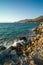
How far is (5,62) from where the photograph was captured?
9.70 metres

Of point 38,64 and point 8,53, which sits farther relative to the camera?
point 8,53

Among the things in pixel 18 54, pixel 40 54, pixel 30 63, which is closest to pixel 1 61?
pixel 18 54

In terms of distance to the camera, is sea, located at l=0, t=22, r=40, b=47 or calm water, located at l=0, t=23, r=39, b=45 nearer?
sea, located at l=0, t=22, r=40, b=47

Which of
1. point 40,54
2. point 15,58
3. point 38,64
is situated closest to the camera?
point 38,64

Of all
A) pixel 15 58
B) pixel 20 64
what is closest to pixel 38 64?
pixel 20 64

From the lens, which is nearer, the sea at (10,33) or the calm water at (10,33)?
the sea at (10,33)

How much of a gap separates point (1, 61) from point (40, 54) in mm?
3419

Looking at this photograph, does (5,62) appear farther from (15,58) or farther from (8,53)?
(8,53)

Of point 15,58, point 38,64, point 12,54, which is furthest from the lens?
point 12,54

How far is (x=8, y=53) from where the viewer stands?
11.4 m

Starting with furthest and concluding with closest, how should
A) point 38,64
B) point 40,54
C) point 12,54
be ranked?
point 12,54, point 40,54, point 38,64

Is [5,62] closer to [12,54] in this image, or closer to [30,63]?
[12,54]

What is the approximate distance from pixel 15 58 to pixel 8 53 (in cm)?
135

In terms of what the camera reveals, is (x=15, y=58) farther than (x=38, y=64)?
Yes
